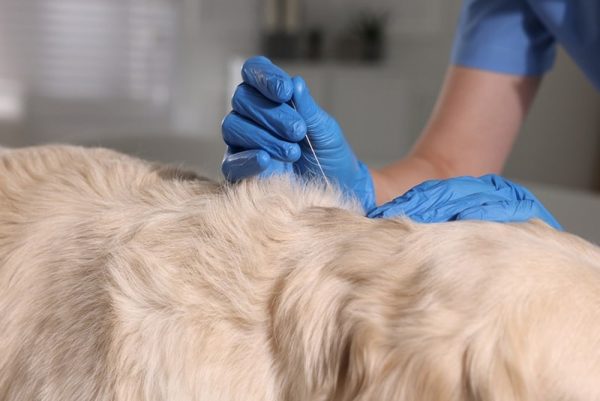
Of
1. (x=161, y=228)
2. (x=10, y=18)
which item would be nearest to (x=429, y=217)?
(x=161, y=228)

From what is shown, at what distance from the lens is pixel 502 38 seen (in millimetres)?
1403

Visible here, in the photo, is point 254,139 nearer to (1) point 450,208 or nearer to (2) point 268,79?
(2) point 268,79

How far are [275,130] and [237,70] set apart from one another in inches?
134

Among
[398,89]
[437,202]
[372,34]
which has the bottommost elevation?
[398,89]

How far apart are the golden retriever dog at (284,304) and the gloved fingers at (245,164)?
4 centimetres

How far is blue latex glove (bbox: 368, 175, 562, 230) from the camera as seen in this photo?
0.73 meters

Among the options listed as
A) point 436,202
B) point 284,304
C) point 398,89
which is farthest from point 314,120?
point 398,89

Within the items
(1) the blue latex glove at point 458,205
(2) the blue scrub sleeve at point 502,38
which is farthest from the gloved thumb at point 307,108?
(2) the blue scrub sleeve at point 502,38

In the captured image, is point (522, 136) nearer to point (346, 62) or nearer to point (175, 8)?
point (346, 62)

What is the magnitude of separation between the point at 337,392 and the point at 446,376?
0.27ft

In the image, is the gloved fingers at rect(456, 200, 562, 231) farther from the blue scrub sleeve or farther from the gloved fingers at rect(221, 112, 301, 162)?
the blue scrub sleeve

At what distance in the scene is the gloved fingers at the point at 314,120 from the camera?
0.78m

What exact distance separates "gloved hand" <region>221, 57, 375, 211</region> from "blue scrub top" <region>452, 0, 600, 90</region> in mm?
656

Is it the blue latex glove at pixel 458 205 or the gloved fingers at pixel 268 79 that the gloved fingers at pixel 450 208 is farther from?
the gloved fingers at pixel 268 79
